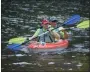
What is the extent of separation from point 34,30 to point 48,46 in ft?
0.76

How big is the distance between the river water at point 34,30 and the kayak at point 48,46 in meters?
0.05

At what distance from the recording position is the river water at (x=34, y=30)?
230 cm

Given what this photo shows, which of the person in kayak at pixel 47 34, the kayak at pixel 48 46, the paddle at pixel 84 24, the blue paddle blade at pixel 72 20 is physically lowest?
the kayak at pixel 48 46

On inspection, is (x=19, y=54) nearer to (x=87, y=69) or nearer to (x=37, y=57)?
(x=37, y=57)

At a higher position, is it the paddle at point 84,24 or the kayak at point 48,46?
the paddle at point 84,24

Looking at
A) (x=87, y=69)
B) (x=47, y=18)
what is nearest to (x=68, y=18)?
(x=47, y=18)

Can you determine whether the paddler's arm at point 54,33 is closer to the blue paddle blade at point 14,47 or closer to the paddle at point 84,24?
the paddle at point 84,24

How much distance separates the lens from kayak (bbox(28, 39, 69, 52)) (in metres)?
2.33

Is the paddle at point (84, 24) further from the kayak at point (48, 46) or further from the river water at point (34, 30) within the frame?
the kayak at point (48, 46)

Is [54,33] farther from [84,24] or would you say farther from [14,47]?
[14,47]

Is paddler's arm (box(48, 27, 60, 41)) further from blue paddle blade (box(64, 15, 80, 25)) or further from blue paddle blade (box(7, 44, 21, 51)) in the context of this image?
blue paddle blade (box(7, 44, 21, 51))

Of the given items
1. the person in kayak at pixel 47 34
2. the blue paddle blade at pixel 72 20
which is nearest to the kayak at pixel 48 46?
the person in kayak at pixel 47 34

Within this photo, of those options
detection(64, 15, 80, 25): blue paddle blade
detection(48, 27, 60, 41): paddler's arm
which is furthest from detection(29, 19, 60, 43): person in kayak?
detection(64, 15, 80, 25): blue paddle blade

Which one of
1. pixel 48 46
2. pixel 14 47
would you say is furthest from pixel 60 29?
pixel 14 47
